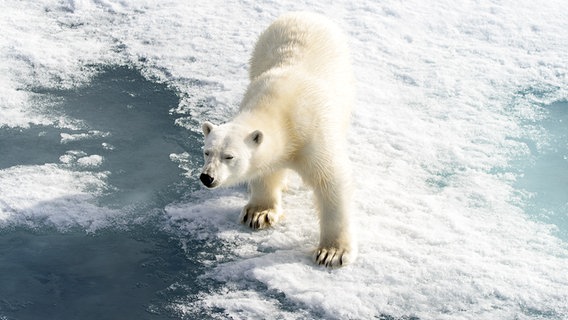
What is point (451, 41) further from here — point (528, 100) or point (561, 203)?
point (561, 203)

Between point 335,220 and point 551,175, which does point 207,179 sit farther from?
point 551,175

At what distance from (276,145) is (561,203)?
1.95 m

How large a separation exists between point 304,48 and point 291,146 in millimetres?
860

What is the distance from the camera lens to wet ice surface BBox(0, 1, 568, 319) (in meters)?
3.91

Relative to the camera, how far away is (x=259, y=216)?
446 cm

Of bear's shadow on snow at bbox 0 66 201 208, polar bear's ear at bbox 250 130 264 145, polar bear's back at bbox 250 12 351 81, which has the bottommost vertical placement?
bear's shadow on snow at bbox 0 66 201 208

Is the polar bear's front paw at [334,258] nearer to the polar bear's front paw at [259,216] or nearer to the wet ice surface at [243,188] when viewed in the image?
the wet ice surface at [243,188]

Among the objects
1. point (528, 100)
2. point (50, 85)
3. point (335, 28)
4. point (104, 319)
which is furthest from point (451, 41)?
point (104, 319)

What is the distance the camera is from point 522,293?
3.88m

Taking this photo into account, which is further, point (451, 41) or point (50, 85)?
point (451, 41)

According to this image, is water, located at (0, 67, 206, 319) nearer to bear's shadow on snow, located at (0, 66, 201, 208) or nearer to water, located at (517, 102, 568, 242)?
bear's shadow on snow, located at (0, 66, 201, 208)

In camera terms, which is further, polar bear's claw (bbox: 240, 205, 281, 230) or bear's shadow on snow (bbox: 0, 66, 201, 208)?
bear's shadow on snow (bbox: 0, 66, 201, 208)

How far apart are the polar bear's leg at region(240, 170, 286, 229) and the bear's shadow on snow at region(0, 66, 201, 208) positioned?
0.48 m

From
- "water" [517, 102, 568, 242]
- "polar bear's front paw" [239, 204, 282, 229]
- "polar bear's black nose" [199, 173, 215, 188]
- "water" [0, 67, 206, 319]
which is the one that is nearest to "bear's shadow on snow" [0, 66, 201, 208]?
"water" [0, 67, 206, 319]
